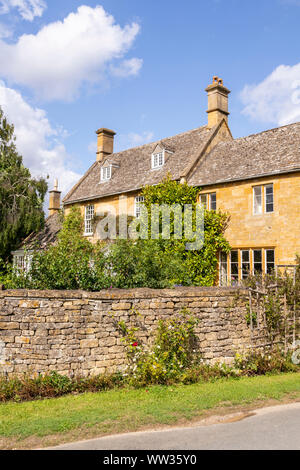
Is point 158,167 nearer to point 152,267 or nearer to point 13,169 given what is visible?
point 13,169

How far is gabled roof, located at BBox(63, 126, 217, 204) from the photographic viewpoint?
2242 cm

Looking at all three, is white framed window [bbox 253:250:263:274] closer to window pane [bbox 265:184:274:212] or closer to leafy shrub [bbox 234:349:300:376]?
window pane [bbox 265:184:274:212]

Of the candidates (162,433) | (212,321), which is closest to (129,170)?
(212,321)

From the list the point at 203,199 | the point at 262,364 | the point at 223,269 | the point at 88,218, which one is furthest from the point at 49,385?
the point at 88,218

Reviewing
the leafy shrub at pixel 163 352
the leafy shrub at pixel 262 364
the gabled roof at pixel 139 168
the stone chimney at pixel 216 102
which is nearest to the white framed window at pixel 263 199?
the gabled roof at pixel 139 168

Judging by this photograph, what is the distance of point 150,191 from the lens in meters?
20.5

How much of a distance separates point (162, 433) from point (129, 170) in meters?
21.4

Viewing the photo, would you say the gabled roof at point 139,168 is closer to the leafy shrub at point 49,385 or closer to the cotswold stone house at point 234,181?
the cotswold stone house at point 234,181

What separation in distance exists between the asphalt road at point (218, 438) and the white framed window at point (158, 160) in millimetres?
18665

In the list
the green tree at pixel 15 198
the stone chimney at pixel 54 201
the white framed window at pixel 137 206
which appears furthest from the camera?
the stone chimney at pixel 54 201

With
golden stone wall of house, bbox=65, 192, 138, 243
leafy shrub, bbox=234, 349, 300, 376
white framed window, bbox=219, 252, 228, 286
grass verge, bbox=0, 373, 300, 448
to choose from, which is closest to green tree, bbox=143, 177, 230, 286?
white framed window, bbox=219, 252, 228, 286

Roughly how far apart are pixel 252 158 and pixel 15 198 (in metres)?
15.9

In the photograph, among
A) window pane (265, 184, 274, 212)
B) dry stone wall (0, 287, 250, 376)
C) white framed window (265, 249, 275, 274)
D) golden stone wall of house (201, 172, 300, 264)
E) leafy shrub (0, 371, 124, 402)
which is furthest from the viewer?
window pane (265, 184, 274, 212)

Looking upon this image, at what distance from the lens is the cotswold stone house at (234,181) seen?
1692 centimetres
